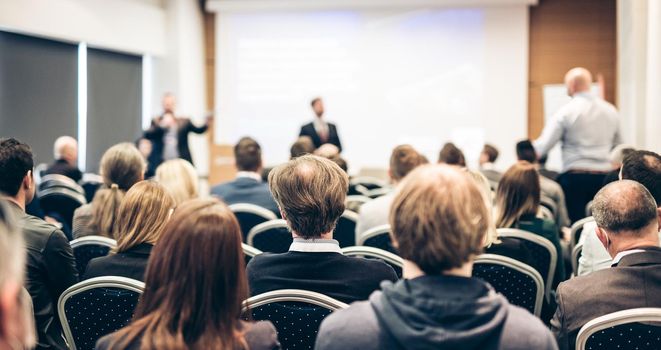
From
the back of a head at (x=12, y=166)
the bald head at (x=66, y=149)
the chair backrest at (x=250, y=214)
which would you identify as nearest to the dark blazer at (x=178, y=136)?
the bald head at (x=66, y=149)

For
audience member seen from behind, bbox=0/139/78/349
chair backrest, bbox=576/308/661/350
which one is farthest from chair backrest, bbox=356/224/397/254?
chair backrest, bbox=576/308/661/350

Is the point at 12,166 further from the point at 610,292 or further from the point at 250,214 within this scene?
the point at 610,292

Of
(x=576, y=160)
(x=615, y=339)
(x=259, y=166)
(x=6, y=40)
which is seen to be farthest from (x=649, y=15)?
(x=6, y=40)

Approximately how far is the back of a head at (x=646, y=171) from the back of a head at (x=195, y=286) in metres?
2.16

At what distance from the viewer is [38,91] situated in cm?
840

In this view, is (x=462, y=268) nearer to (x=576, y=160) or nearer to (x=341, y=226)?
(x=341, y=226)

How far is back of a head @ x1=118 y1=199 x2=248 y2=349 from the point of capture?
1.58 metres

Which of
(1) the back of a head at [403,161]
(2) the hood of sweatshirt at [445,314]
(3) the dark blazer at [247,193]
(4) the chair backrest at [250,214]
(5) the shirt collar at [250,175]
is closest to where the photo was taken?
(2) the hood of sweatshirt at [445,314]

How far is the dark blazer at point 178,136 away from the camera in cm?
877

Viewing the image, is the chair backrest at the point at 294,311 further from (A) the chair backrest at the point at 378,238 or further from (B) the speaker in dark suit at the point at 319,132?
(B) the speaker in dark suit at the point at 319,132

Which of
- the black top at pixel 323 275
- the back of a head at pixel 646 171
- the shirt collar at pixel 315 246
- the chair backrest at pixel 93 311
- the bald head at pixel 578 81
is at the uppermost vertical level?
the bald head at pixel 578 81

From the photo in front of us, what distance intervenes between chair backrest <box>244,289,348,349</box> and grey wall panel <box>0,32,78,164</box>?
21.4 ft

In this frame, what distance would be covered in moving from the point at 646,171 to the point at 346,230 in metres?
1.66

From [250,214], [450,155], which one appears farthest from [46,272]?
[450,155]
